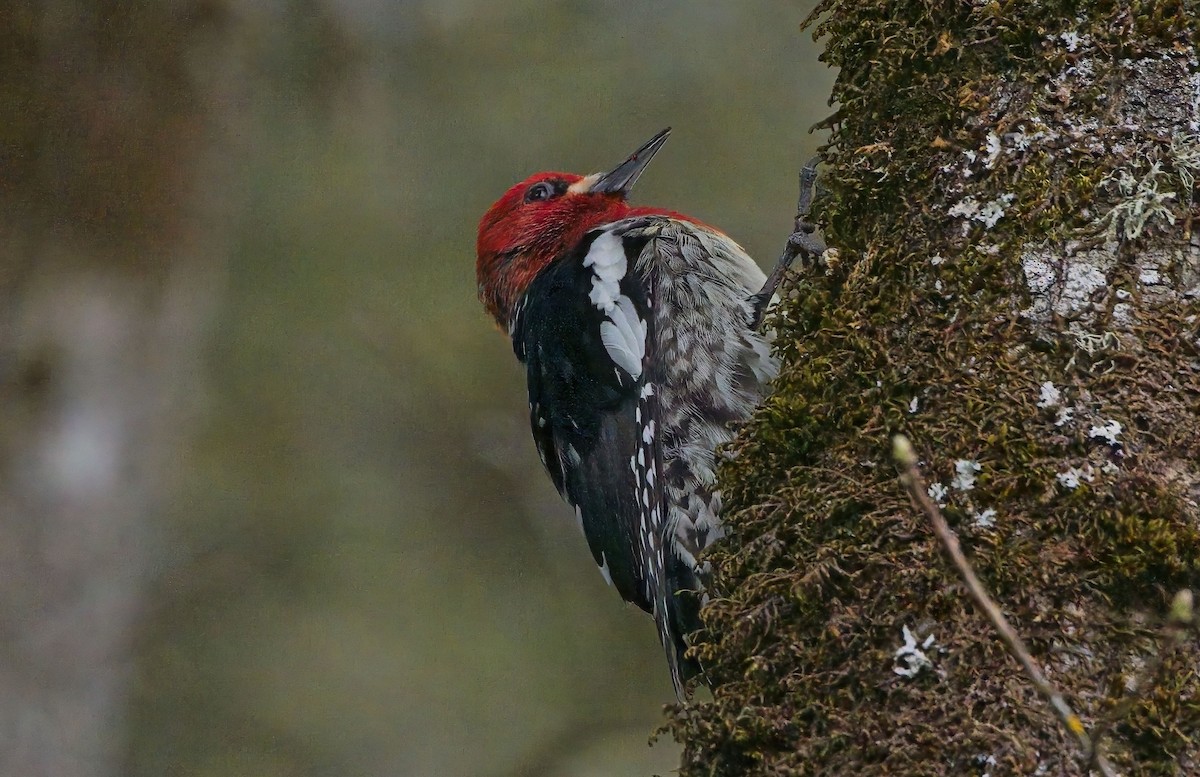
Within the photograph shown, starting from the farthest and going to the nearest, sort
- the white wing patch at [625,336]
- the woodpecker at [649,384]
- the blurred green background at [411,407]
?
the blurred green background at [411,407] → the white wing patch at [625,336] → the woodpecker at [649,384]

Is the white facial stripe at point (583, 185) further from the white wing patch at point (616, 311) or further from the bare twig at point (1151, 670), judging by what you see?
the bare twig at point (1151, 670)

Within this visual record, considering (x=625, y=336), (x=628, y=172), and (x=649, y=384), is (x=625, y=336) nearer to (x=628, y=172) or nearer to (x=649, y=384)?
(x=649, y=384)

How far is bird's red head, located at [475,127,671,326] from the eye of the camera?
4062 millimetres

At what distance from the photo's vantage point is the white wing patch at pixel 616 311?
3293 millimetres

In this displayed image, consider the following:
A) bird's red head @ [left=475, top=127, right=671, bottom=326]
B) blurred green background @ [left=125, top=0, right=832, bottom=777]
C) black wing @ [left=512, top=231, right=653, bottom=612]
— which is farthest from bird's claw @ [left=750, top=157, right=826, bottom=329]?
blurred green background @ [left=125, top=0, right=832, bottom=777]

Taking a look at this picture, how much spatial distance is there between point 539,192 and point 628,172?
364mm

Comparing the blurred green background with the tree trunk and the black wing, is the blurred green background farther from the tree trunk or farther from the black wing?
the black wing

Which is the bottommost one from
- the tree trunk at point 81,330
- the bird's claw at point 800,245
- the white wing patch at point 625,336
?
the bird's claw at point 800,245

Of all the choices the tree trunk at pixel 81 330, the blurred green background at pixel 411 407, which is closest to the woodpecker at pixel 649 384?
the tree trunk at pixel 81 330

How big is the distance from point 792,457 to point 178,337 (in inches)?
165

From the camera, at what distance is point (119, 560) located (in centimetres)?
540

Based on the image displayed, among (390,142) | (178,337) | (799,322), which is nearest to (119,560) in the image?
(178,337)

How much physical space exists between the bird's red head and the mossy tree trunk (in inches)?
77.2

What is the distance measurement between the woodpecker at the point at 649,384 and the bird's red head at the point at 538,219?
286 mm
